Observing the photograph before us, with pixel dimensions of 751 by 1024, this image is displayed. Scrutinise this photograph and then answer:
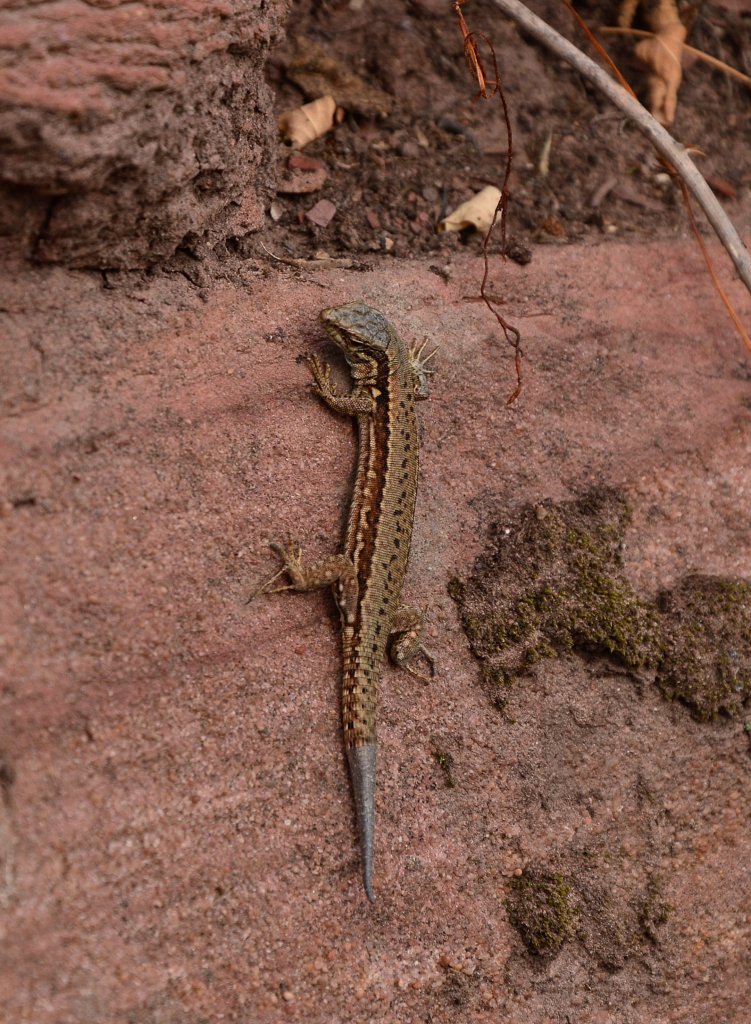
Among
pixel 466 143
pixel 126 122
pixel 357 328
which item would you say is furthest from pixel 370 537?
pixel 466 143

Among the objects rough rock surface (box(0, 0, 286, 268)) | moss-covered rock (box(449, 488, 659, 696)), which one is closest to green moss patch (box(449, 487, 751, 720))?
moss-covered rock (box(449, 488, 659, 696))

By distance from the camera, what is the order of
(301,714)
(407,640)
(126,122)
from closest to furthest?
(126,122)
(301,714)
(407,640)

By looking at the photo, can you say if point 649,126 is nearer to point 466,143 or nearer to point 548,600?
point 466,143

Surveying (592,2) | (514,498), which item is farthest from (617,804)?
(592,2)

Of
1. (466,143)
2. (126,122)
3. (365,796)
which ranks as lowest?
(365,796)

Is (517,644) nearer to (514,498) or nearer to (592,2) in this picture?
(514,498)

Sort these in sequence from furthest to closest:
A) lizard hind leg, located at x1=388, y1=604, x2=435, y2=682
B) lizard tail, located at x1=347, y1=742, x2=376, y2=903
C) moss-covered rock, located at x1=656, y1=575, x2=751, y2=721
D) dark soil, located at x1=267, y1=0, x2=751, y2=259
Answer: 1. dark soil, located at x1=267, y1=0, x2=751, y2=259
2. moss-covered rock, located at x1=656, y1=575, x2=751, y2=721
3. lizard hind leg, located at x1=388, y1=604, x2=435, y2=682
4. lizard tail, located at x1=347, y1=742, x2=376, y2=903

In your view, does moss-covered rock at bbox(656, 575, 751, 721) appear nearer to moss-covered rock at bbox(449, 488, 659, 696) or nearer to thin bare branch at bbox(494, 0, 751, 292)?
moss-covered rock at bbox(449, 488, 659, 696)
